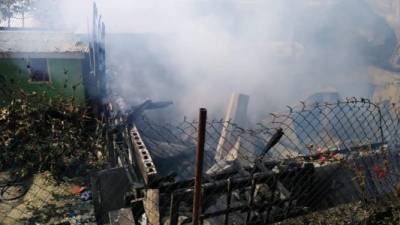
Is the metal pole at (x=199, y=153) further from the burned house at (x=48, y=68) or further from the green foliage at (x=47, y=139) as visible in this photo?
the burned house at (x=48, y=68)

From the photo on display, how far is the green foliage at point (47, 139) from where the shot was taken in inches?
251

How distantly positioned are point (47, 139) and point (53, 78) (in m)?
2.67

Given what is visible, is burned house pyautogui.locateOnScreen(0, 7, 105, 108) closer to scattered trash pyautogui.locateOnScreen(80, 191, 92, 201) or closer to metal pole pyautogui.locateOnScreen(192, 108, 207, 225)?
scattered trash pyautogui.locateOnScreen(80, 191, 92, 201)

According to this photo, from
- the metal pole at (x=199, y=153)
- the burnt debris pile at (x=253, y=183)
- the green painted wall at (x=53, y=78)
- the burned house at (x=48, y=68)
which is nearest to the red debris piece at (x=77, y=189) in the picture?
the burnt debris pile at (x=253, y=183)

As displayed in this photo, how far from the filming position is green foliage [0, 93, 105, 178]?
6383 millimetres

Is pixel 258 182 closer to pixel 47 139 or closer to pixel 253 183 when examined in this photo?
pixel 253 183

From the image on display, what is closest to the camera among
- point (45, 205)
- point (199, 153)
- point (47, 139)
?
point (199, 153)

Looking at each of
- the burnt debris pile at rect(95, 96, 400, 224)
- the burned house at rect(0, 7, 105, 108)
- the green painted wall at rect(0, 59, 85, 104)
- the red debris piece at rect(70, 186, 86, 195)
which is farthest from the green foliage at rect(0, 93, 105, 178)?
the burnt debris pile at rect(95, 96, 400, 224)

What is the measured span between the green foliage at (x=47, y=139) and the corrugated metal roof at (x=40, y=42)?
1.73 meters

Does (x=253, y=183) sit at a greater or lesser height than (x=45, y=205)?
greater

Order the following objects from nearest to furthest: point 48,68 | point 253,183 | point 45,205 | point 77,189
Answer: point 253,183
point 45,205
point 77,189
point 48,68

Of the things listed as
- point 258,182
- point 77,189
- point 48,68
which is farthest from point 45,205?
point 48,68

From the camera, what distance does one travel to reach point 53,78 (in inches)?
345

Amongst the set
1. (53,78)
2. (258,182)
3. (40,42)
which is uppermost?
(40,42)
